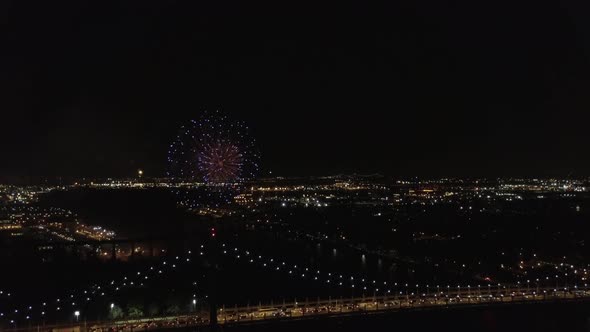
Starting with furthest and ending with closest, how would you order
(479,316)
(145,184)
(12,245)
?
(145,184) < (12,245) < (479,316)

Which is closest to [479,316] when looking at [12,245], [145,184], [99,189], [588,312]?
[588,312]

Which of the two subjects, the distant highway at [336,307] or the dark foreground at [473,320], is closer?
the distant highway at [336,307]

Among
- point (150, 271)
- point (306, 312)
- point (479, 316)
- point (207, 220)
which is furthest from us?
point (207, 220)

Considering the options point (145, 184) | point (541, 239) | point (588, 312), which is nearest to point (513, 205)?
point (541, 239)

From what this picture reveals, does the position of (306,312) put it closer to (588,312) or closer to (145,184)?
(588,312)

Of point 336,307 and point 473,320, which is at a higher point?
point 336,307

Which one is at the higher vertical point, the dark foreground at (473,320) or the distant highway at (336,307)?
the distant highway at (336,307)

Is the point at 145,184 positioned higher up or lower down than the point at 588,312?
higher up

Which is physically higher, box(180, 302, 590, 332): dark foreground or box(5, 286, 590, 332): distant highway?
box(5, 286, 590, 332): distant highway

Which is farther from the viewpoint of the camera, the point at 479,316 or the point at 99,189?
the point at 99,189

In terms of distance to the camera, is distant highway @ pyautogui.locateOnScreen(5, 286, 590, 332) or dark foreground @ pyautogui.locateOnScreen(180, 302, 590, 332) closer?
distant highway @ pyautogui.locateOnScreen(5, 286, 590, 332)

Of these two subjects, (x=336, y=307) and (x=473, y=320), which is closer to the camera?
(x=336, y=307)
